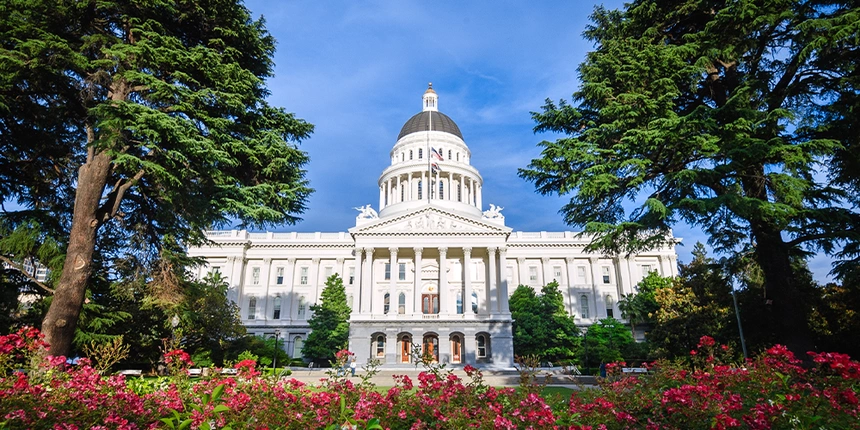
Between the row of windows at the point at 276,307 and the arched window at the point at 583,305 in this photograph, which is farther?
the row of windows at the point at 276,307

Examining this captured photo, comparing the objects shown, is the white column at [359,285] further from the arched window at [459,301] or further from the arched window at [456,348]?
the arched window at [459,301]

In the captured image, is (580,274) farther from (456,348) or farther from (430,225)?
(430,225)

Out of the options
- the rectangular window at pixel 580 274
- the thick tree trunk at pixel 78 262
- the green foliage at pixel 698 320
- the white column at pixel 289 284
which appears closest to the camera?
the thick tree trunk at pixel 78 262

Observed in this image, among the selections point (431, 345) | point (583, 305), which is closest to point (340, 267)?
point (431, 345)

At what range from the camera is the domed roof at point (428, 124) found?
6750cm

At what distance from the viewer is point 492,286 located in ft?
147

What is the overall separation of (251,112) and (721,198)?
1466 centimetres

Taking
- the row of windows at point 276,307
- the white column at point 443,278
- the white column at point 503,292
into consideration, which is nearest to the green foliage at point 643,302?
the white column at point 503,292

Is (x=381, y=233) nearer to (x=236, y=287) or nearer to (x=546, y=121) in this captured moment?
(x=236, y=287)

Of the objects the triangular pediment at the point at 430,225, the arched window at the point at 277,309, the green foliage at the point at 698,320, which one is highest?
the triangular pediment at the point at 430,225

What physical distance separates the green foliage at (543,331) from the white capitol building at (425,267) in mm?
2067

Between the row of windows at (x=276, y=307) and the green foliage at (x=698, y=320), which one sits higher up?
the row of windows at (x=276, y=307)

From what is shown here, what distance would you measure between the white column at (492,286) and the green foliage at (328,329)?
13.5 meters

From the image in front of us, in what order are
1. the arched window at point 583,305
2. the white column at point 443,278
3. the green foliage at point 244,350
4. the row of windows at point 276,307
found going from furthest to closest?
the row of windows at point 276,307 → the arched window at point 583,305 → the white column at point 443,278 → the green foliage at point 244,350
